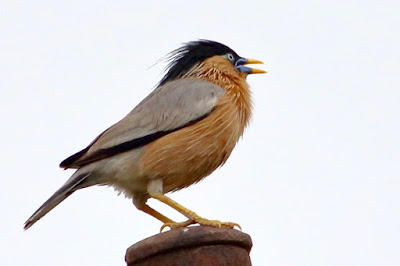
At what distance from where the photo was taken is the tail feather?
6.02 metres

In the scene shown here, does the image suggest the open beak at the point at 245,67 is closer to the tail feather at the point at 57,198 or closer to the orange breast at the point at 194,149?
the orange breast at the point at 194,149

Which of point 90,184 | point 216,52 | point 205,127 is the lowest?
point 90,184

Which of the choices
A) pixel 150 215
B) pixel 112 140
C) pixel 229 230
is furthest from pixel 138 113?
pixel 229 230

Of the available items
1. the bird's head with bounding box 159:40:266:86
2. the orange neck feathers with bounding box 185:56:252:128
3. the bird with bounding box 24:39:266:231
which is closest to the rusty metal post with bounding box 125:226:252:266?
the bird with bounding box 24:39:266:231

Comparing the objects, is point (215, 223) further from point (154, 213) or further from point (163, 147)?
point (154, 213)

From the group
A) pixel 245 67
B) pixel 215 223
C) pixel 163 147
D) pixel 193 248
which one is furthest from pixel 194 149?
pixel 193 248

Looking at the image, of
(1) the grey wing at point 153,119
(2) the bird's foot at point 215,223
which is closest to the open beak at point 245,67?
(1) the grey wing at point 153,119

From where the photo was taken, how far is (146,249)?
14.2 feet

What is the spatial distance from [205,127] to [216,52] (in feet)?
4.74

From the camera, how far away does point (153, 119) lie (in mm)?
6691

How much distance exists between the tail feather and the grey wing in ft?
0.53

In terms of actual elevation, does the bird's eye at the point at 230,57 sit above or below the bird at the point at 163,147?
above

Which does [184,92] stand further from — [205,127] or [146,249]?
[146,249]

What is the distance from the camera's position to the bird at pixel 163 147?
641cm
